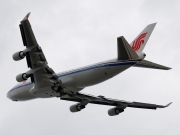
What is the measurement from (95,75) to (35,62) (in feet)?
19.8

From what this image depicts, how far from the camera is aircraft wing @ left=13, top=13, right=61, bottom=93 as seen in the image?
43.2m

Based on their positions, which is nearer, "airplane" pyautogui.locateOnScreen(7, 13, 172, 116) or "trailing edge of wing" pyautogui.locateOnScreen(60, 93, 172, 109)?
"airplane" pyautogui.locateOnScreen(7, 13, 172, 116)

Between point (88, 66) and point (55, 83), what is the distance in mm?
3756

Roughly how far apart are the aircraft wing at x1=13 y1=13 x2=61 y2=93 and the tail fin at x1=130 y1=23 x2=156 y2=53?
8507 millimetres

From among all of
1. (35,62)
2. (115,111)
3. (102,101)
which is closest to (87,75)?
(35,62)

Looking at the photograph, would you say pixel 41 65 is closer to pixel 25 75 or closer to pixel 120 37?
pixel 25 75

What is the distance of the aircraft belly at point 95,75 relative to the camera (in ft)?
158

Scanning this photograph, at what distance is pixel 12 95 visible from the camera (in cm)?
5509

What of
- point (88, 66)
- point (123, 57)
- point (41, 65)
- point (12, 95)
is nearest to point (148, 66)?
point (123, 57)

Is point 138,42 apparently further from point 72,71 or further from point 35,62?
point 35,62

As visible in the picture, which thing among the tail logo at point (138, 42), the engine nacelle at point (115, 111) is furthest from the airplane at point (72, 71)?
the engine nacelle at point (115, 111)

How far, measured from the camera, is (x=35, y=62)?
1833 inches

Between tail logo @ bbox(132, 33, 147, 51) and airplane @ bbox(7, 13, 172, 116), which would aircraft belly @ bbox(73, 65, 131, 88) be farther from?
tail logo @ bbox(132, 33, 147, 51)

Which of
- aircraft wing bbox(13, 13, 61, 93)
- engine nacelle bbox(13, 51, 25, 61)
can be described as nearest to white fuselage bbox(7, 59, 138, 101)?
aircraft wing bbox(13, 13, 61, 93)
